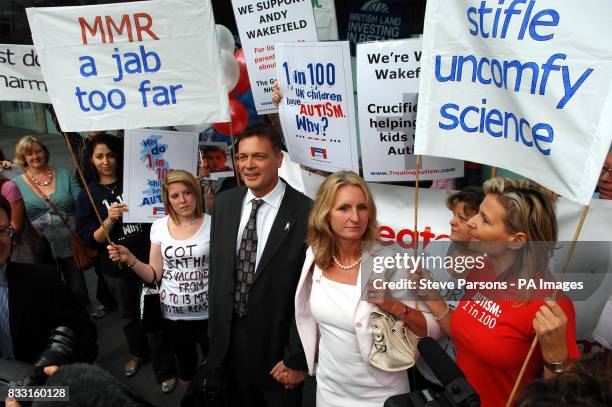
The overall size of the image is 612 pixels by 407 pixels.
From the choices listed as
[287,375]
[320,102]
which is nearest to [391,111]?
[320,102]

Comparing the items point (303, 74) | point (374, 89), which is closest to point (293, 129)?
point (303, 74)

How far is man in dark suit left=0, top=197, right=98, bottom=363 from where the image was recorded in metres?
1.92

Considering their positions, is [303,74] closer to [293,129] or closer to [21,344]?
[293,129]

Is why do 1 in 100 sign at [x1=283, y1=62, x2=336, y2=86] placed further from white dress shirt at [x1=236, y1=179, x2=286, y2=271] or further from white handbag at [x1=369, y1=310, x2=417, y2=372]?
white handbag at [x1=369, y1=310, x2=417, y2=372]

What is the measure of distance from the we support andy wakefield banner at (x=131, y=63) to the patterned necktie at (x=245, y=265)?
91cm

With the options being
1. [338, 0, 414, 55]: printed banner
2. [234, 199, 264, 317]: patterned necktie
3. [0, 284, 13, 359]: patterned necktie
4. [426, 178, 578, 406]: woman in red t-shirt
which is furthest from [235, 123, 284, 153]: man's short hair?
[338, 0, 414, 55]: printed banner

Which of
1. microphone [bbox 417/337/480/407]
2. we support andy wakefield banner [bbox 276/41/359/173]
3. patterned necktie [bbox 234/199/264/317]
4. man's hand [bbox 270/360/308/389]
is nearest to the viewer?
microphone [bbox 417/337/480/407]

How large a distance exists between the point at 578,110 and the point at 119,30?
255 centimetres

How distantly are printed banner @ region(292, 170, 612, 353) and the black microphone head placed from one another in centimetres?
77

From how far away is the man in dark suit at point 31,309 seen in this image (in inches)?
75.5

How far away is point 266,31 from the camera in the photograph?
350 cm

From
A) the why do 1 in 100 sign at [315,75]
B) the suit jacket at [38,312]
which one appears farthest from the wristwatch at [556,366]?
the why do 1 in 100 sign at [315,75]

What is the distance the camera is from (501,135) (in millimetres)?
1903

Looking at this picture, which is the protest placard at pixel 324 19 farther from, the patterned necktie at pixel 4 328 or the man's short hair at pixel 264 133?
the patterned necktie at pixel 4 328
